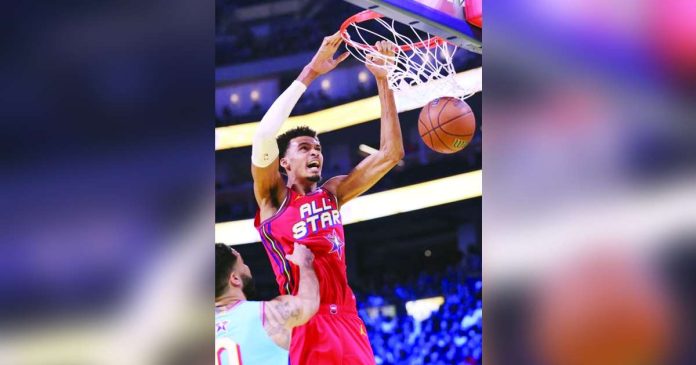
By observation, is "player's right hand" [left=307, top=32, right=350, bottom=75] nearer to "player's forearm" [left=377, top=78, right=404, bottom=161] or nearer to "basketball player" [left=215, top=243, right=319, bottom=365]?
"player's forearm" [left=377, top=78, right=404, bottom=161]

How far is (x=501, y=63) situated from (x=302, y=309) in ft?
6.53

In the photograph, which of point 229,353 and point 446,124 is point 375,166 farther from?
point 229,353

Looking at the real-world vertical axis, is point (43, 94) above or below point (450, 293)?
above

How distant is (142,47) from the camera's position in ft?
3.18

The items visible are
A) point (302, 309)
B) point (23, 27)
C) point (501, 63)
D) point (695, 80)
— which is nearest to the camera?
point (695, 80)

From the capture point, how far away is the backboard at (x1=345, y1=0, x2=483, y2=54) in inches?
99.9

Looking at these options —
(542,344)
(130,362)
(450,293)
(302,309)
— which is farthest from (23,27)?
(450,293)

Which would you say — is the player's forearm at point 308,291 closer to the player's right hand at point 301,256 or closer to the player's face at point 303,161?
the player's right hand at point 301,256

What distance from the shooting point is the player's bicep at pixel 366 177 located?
2.70m

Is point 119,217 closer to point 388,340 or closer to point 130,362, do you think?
point 130,362

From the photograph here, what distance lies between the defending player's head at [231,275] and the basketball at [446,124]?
67 cm

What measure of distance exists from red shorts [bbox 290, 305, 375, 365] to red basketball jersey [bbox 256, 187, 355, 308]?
1.7 inches

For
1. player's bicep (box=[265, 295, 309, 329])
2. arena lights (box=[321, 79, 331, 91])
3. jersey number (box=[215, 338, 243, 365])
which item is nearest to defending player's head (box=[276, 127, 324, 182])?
arena lights (box=[321, 79, 331, 91])

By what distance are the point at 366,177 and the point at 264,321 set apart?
53 cm
